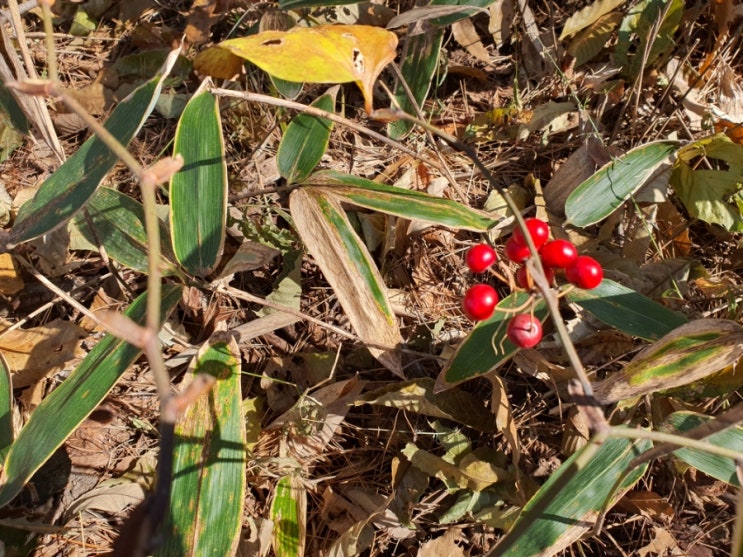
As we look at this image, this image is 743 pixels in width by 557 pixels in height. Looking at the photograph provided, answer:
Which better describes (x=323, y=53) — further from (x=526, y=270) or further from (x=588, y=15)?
(x=588, y=15)

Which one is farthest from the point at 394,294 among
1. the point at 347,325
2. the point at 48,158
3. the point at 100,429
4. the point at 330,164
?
the point at 48,158

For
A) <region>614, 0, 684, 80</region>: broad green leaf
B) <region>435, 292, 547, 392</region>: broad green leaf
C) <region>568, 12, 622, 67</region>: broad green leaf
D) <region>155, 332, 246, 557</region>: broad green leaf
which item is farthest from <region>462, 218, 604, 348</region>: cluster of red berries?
<region>568, 12, 622, 67</region>: broad green leaf

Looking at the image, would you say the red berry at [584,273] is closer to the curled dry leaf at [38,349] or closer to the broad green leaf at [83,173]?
the broad green leaf at [83,173]

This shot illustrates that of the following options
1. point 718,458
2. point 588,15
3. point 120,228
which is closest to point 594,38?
point 588,15


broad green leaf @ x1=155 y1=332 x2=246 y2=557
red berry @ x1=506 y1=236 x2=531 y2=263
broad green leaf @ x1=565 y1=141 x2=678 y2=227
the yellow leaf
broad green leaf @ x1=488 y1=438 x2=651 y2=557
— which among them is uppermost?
the yellow leaf

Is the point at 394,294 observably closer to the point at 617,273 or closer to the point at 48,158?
the point at 617,273

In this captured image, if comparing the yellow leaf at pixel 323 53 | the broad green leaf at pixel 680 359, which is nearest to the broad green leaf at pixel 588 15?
the yellow leaf at pixel 323 53

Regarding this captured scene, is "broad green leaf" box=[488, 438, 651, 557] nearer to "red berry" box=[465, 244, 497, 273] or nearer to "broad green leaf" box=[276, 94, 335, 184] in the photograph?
"red berry" box=[465, 244, 497, 273]
